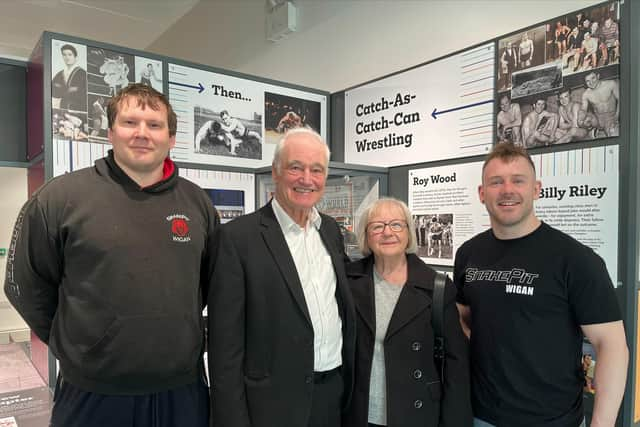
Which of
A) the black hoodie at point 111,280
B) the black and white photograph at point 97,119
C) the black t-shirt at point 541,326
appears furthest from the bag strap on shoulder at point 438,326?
the black and white photograph at point 97,119

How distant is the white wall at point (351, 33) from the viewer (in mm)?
2555

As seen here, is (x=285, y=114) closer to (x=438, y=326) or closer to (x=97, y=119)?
(x=97, y=119)

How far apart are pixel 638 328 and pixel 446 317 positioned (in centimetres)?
80

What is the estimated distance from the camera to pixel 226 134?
9.22 feet

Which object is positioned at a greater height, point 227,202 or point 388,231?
point 227,202

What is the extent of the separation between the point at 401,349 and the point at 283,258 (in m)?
0.50

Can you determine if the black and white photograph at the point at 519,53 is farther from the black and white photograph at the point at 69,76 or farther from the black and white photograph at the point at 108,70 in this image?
the black and white photograph at the point at 69,76

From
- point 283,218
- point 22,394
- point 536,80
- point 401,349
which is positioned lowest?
point 22,394

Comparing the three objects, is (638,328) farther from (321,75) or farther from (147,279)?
(321,75)

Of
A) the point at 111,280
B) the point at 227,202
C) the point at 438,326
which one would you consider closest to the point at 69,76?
the point at 227,202

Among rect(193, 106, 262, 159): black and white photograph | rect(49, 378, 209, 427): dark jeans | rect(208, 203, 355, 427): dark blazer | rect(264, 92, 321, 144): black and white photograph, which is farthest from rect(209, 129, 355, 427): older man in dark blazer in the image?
rect(264, 92, 321, 144): black and white photograph

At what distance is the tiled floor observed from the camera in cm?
202

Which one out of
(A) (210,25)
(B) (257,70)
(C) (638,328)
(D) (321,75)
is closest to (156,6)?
(A) (210,25)

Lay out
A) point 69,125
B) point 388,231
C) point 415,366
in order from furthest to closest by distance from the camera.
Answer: point 69,125
point 388,231
point 415,366
